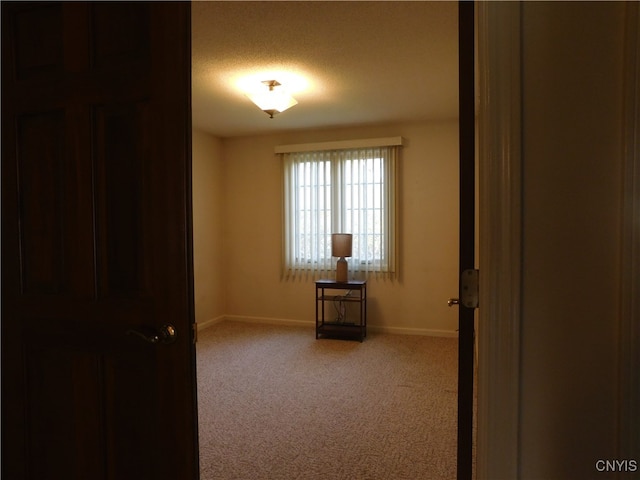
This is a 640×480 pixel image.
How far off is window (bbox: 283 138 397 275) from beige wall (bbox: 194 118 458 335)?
0.50ft

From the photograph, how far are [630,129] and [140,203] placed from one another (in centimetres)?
128

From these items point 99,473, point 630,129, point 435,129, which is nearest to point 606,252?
point 630,129

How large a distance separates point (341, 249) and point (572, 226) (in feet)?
11.7

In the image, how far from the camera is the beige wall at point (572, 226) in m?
0.81

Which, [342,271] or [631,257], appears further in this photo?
[342,271]

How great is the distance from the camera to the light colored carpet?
2.01 metres

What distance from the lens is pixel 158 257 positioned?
1181 millimetres

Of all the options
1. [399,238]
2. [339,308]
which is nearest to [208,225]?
[339,308]

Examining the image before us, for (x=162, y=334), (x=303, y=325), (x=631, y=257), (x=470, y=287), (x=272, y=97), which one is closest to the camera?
(x=631, y=257)

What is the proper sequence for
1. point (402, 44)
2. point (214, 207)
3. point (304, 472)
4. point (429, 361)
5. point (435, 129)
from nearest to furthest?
point (304, 472) < point (402, 44) < point (429, 361) < point (435, 129) < point (214, 207)

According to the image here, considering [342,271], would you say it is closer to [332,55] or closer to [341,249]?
[341,249]

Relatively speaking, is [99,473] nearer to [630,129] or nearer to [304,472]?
[304,472]

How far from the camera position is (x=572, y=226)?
2.73 feet

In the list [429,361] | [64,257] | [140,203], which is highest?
[140,203]
